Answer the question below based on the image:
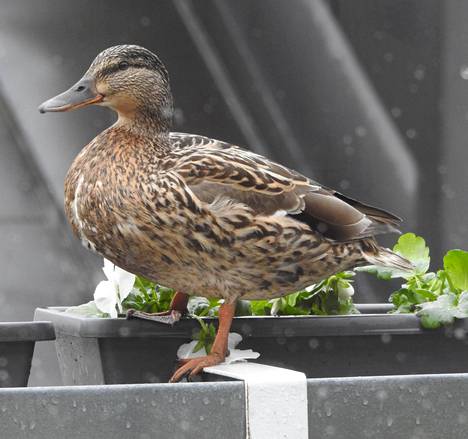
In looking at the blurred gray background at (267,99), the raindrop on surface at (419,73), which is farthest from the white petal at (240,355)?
the raindrop on surface at (419,73)

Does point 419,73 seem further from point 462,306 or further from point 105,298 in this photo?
point 105,298

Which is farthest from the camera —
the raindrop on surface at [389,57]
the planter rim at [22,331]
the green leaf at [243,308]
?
the raindrop on surface at [389,57]

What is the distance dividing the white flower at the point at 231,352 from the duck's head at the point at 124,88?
1.60 feet

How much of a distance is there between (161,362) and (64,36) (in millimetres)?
3026

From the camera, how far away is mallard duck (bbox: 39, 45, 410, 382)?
2.14 meters

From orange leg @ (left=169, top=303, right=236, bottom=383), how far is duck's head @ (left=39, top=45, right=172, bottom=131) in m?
0.48

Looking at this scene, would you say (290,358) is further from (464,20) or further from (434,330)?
(464,20)

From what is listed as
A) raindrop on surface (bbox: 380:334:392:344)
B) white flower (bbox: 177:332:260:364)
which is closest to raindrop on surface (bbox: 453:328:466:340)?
raindrop on surface (bbox: 380:334:392:344)

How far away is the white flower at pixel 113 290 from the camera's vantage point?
7.54 ft

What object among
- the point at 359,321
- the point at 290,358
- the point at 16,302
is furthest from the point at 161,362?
the point at 16,302

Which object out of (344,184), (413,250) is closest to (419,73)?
(344,184)

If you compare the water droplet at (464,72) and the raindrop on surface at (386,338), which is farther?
the water droplet at (464,72)

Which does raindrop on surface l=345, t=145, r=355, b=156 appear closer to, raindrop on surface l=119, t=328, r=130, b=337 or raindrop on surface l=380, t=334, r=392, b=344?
raindrop on surface l=380, t=334, r=392, b=344

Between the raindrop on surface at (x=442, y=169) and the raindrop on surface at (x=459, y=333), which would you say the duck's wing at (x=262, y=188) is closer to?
the raindrop on surface at (x=459, y=333)
